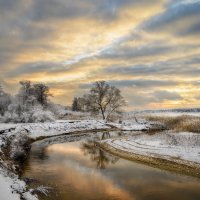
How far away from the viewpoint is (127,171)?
2348cm

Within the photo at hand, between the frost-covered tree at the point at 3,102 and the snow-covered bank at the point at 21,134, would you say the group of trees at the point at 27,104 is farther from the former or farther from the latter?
the snow-covered bank at the point at 21,134

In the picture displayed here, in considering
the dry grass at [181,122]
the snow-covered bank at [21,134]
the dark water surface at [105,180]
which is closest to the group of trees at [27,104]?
the snow-covered bank at [21,134]

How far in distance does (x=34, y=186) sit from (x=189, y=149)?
1494cm

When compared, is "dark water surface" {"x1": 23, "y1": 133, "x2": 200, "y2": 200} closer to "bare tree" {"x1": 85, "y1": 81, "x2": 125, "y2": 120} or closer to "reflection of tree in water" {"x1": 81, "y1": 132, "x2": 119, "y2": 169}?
"reflection of tree in water" {"x1": 81, "y1": 132, "x2": 119, "y2": 169}

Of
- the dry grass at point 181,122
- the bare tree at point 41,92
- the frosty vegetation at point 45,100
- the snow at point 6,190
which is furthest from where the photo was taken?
the bare tree at point 41,92

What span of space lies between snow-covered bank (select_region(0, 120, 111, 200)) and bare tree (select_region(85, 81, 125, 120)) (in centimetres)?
1490

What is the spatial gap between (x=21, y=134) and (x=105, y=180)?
1869 centimetres

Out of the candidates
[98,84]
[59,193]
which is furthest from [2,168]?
[98,84]

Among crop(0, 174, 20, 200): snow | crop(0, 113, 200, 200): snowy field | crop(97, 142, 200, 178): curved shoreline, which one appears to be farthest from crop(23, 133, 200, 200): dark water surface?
crop(0, 174, 20, 200): snow

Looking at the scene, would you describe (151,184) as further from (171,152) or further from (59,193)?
(171,152)

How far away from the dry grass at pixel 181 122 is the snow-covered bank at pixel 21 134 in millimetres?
13051

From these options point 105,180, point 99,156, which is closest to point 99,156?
point 99,156

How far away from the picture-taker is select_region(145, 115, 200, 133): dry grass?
45325mm

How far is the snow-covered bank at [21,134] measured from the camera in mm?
14523
